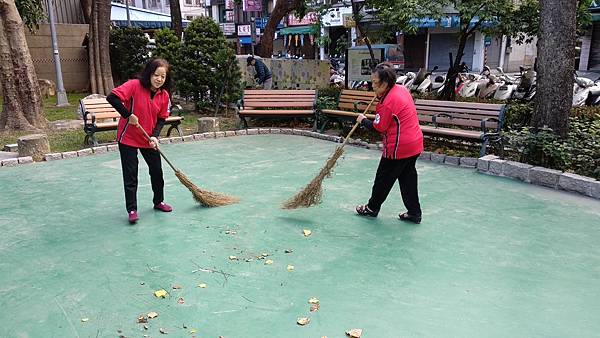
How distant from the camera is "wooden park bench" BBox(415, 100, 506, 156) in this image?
6.21m

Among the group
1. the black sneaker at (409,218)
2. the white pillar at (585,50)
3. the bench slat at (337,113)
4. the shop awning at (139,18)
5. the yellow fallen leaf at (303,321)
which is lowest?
the yellow fallen leaf at (303,321)

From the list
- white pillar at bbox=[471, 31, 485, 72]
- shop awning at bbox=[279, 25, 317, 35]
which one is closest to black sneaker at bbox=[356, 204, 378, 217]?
white pillar at bbox=[471, 31, 485, 72]

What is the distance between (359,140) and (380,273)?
15.2 feet

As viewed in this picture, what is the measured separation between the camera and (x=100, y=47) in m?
13.3

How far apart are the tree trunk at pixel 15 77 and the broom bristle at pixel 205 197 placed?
557cm

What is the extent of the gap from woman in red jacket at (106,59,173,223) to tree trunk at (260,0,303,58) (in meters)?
9.09

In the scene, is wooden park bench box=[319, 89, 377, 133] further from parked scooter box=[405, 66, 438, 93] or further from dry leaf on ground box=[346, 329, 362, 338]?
dry leaf on ground box=[346, 329, 362, 338]

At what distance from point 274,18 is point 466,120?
7.97m

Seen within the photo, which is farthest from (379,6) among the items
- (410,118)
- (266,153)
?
(410,118)

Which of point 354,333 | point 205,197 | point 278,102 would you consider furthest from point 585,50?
point 354,333

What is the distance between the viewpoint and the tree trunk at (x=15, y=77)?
8.23 metres

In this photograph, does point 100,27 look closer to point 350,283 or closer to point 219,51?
point 219,51

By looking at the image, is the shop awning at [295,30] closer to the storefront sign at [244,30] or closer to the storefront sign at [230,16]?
the storefront sign at [244,30]

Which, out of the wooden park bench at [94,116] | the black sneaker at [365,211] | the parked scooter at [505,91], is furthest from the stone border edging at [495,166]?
the parked scooter at [505,91]
